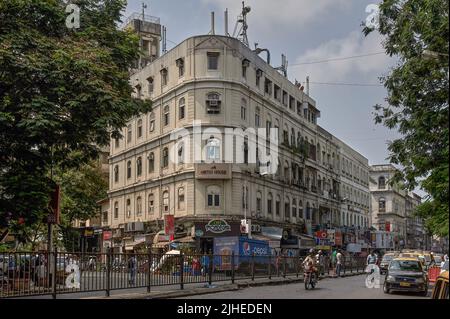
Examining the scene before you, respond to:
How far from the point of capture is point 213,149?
45031 mm

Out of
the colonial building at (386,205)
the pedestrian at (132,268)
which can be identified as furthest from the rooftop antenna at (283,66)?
the colonial building at (386,205)

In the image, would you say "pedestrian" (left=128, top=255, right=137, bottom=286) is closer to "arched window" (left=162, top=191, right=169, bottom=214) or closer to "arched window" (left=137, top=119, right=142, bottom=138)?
"arched window" (left=162, top=191, right=169, bottom=214)

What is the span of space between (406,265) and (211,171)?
72.2 ft

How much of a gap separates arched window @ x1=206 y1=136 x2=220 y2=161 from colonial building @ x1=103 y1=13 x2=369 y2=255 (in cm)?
7

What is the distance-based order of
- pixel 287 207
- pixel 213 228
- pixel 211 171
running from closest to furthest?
pixel 213 228 < pixel 211 171 < pixel 287 207

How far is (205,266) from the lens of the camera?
2447 cm

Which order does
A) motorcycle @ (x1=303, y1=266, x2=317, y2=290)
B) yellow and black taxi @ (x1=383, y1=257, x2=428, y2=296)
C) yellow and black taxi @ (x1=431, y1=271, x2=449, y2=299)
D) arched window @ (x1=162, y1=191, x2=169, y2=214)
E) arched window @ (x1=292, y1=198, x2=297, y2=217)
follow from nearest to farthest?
yellow and black taxi @ (x1=431, y1=271, x2=449, y2=299) → yellow and black taxi @ (x1=383, y1=257, x2=428, y2=296) → motorcycle @ (x1=303, y1=266, x2=317, y2=290) → arched window @ (x1=162, y1=191, x2=169, y2=214) → arched window @ (x1=292, y1=198, x2=297, y2=217)

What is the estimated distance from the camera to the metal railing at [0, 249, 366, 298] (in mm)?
16531

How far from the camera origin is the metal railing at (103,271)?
16.5m

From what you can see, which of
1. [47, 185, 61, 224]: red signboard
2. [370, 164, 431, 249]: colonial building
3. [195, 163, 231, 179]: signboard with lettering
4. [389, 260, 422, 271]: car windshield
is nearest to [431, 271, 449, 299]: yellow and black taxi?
[47, 185, 61, 224]: red signboard

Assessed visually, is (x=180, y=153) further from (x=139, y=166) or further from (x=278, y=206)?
(x=278, y=206)

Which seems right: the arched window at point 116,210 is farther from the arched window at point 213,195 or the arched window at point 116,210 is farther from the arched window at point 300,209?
the arched window at point 300,209

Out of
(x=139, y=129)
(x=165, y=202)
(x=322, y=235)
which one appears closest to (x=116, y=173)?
(x=139, y=129)
